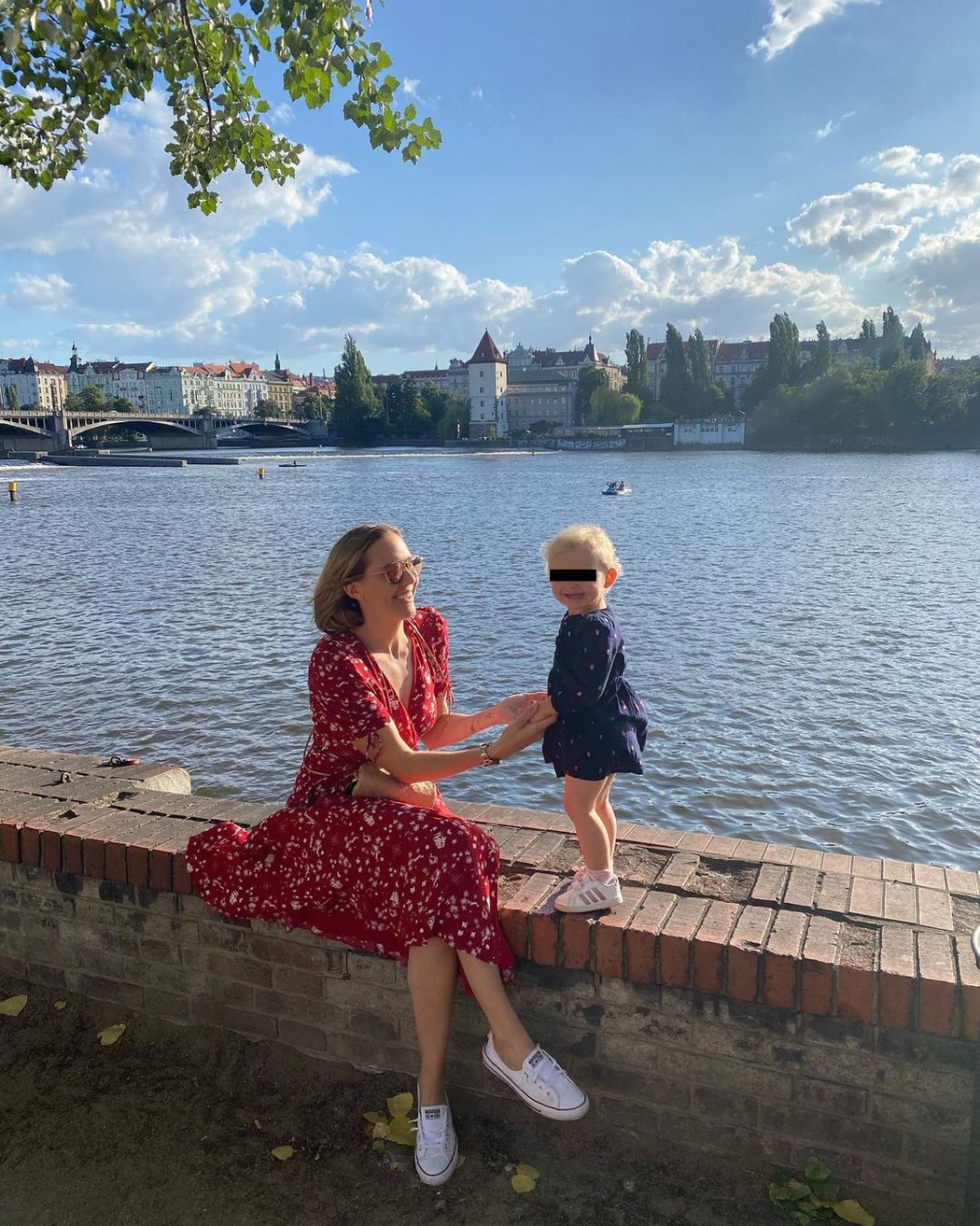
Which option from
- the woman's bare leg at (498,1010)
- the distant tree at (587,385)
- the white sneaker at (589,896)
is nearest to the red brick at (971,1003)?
the white sneaker at (589,896)

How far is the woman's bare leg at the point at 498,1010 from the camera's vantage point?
263 centimetres

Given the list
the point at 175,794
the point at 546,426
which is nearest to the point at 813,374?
the point at 546,426

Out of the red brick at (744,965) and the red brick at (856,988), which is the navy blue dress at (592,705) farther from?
the red brick at (856,988)

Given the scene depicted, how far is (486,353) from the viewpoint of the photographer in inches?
5802

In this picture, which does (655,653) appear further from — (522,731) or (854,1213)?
(854,1213)

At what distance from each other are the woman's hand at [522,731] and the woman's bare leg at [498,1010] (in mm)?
600

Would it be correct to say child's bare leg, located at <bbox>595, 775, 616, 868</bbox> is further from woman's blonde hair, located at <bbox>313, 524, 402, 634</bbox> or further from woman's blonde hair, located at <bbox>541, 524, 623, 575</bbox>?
woman's blonde hair, located at <bbox>313, 524, 402, 634</bbox>

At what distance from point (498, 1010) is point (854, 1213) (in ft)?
3.27

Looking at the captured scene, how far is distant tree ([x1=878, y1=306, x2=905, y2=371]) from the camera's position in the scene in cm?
11219

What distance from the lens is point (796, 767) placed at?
340 inches

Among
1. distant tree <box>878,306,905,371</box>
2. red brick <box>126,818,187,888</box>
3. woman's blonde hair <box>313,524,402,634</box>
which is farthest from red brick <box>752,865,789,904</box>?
distant tree <box>878,306,905,371</box>

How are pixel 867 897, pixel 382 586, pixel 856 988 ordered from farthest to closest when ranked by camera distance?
pixel 382 586 → pixel 867 897 → pixel 856 988

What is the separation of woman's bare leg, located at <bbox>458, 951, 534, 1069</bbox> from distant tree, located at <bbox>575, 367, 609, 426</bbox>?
139590mm

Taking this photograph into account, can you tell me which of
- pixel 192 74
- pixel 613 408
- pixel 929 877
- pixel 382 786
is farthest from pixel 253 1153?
pixel 613 408
